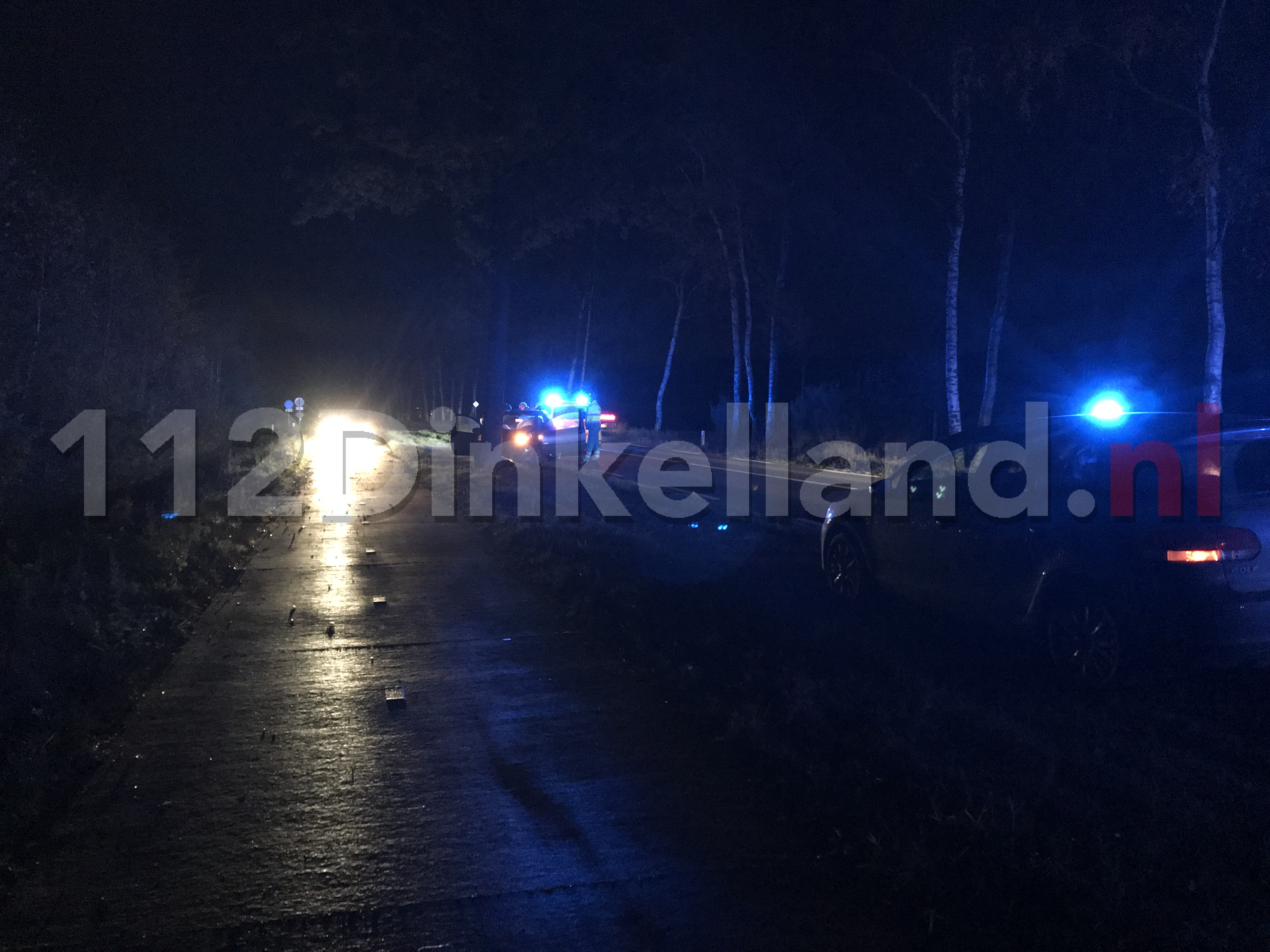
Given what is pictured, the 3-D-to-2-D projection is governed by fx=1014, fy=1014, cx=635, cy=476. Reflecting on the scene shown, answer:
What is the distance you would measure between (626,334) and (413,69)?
123ft

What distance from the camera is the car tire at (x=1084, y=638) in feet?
20.0

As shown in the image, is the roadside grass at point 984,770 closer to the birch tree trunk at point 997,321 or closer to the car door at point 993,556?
the car door at point 993,556

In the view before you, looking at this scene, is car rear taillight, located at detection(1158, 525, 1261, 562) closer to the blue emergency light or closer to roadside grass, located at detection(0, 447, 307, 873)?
the blue emergency light

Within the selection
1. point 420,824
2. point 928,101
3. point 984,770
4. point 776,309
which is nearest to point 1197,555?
point 984,770

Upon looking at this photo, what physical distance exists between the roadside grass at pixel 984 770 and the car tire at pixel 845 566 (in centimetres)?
23

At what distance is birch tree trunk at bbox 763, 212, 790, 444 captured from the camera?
33.0 meters

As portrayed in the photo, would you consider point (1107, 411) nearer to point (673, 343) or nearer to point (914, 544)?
point (914, 544)

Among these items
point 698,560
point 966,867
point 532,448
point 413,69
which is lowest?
point 966,867

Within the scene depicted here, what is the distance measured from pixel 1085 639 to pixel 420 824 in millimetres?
4111

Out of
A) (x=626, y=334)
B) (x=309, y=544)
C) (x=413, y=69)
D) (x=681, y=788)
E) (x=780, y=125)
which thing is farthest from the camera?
(x=626, y=334)

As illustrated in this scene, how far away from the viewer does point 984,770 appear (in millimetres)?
4895

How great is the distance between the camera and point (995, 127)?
25359 millimetres

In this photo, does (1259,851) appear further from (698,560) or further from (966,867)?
(698,560)

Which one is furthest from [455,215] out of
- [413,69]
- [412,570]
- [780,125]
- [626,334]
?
[626,334]
